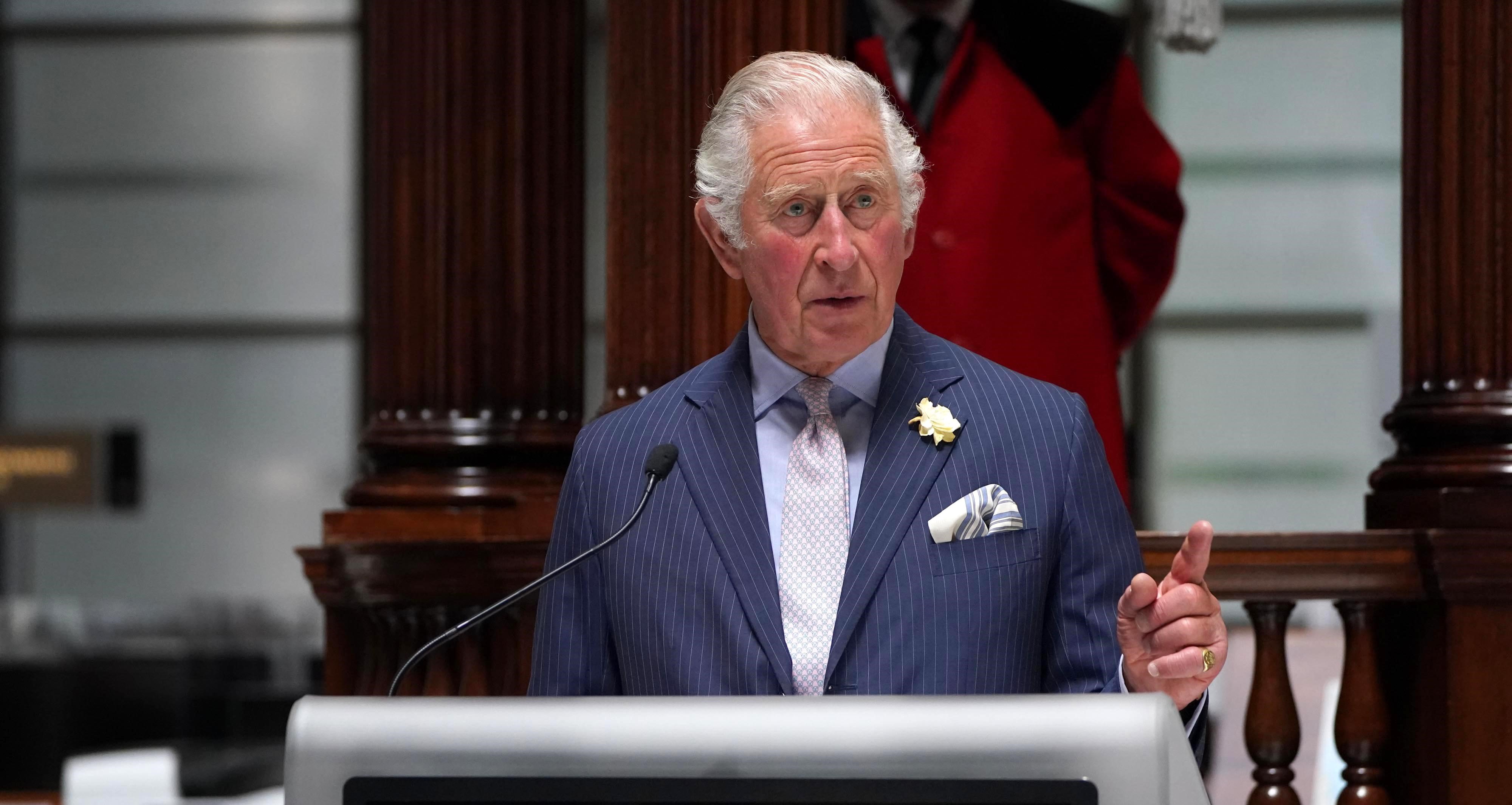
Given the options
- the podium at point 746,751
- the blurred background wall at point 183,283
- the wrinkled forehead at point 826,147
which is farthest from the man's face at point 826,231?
the blurred background wall at point 183,283

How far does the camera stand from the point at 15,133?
24.2 feet

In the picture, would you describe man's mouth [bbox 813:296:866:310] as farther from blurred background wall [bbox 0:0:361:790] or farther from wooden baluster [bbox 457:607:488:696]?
blurred background wall [bbox 0:0:361:790]

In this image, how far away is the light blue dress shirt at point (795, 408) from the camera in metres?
1.49

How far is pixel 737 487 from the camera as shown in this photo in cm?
146

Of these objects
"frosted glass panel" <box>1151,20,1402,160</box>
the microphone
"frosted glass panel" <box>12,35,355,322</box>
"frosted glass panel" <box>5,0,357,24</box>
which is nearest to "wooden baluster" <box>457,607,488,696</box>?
the microphone

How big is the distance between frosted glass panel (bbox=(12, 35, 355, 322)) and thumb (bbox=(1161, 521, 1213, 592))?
6537 millimetres

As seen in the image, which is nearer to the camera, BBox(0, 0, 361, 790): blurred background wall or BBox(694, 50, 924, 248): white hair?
BBox(694, 50, 924, 248): white hair

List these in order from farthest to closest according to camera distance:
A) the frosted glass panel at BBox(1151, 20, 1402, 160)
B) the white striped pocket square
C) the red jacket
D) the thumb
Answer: the frosted glass panel at BBox(1151, 20, 1402, 160), the red jacket, the white striped pocket square, the thumb

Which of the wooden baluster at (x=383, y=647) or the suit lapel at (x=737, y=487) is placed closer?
the suit lapel at (x=737, y=487)

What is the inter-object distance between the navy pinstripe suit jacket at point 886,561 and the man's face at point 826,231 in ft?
0.25

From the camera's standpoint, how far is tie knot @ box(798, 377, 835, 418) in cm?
151

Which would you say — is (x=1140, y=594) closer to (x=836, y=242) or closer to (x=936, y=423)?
(x=936, y=423)

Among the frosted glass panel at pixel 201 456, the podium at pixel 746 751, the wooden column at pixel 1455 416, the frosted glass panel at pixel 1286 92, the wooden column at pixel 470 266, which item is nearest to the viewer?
the podium at pixel 746 751

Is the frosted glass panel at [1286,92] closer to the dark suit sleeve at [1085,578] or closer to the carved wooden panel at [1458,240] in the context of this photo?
the carved wooden panel at [1458,240]
